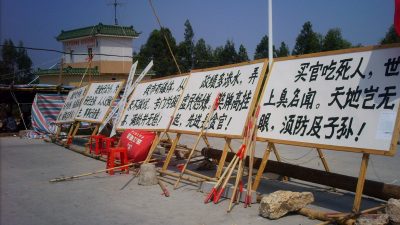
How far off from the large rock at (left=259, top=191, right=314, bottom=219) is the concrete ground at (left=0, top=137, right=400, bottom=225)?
0.09m

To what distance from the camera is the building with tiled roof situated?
102 ft

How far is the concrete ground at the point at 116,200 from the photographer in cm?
568

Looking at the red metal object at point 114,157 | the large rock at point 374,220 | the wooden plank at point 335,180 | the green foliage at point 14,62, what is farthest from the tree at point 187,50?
the large rock at point 374,220

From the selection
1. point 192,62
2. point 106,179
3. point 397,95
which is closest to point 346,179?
point 397,95

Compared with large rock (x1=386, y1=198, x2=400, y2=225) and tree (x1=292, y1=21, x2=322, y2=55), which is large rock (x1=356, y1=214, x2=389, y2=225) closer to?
large rock (x1=386, y1=198, x2=400, y2=225)

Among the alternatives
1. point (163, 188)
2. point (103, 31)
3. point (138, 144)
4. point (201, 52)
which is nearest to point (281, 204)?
point (163, 188)

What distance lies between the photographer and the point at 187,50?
36688 mm

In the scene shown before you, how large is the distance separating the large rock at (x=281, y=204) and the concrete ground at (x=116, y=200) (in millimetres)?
93

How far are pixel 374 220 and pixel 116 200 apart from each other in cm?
399

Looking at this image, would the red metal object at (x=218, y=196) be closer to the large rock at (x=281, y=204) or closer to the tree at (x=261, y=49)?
the large rock at (x=281, y=204)

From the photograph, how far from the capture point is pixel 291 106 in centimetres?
654

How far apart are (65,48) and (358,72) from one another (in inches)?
1308

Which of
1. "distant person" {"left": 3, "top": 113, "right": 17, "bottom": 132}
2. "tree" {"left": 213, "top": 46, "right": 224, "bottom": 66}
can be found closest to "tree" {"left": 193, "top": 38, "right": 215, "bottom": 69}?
"tree" {"left": 213, "top": 46, "right": 224, "bottom": 66}

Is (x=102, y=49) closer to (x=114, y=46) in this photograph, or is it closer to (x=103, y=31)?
(x=114, y=46)
